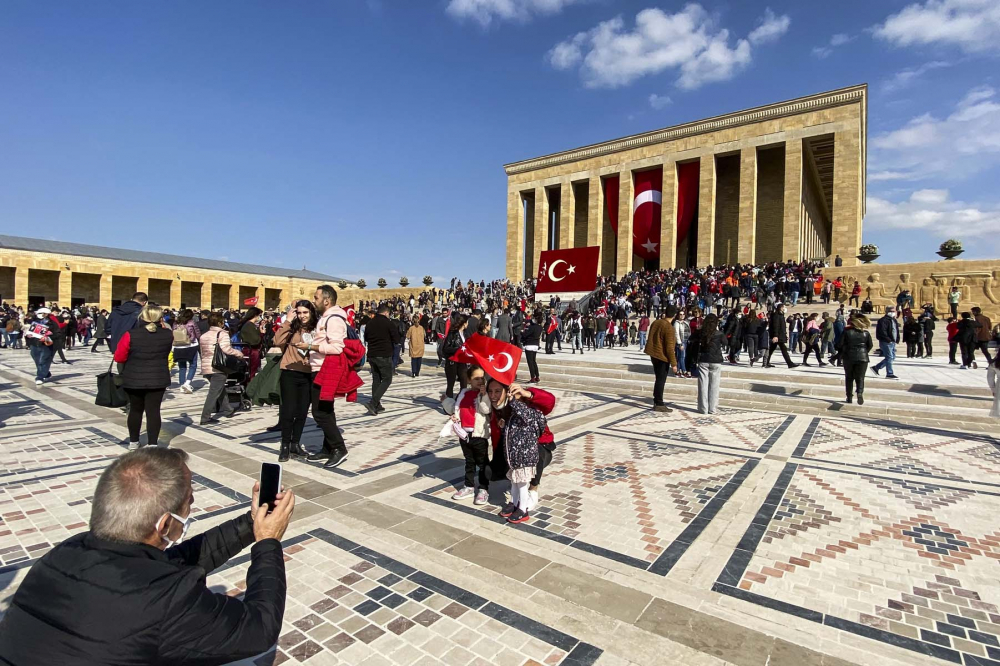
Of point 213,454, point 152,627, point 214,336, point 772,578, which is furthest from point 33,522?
point 772,578

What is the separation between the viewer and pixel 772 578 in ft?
9.64

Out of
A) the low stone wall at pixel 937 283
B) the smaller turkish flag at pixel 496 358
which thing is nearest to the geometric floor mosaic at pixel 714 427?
the smaller turkish flag at pixel 496 358

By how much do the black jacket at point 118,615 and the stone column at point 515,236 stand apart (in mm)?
38695

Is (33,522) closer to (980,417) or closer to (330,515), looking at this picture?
(330,515)

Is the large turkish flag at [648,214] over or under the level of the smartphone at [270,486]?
over

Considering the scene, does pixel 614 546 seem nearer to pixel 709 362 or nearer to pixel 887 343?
pixel 709 362

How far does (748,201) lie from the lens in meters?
30.3

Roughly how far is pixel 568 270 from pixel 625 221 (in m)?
15.9

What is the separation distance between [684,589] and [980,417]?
7.38 m

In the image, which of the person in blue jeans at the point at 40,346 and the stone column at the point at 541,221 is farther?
the stone column at the point at 541,221

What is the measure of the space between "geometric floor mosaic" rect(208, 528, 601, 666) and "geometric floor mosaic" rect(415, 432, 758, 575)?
921mm

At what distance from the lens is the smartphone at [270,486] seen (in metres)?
1.70

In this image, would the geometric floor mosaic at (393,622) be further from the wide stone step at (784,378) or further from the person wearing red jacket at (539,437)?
the wide stone step at (784,378)

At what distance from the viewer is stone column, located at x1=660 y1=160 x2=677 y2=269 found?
32719mm
